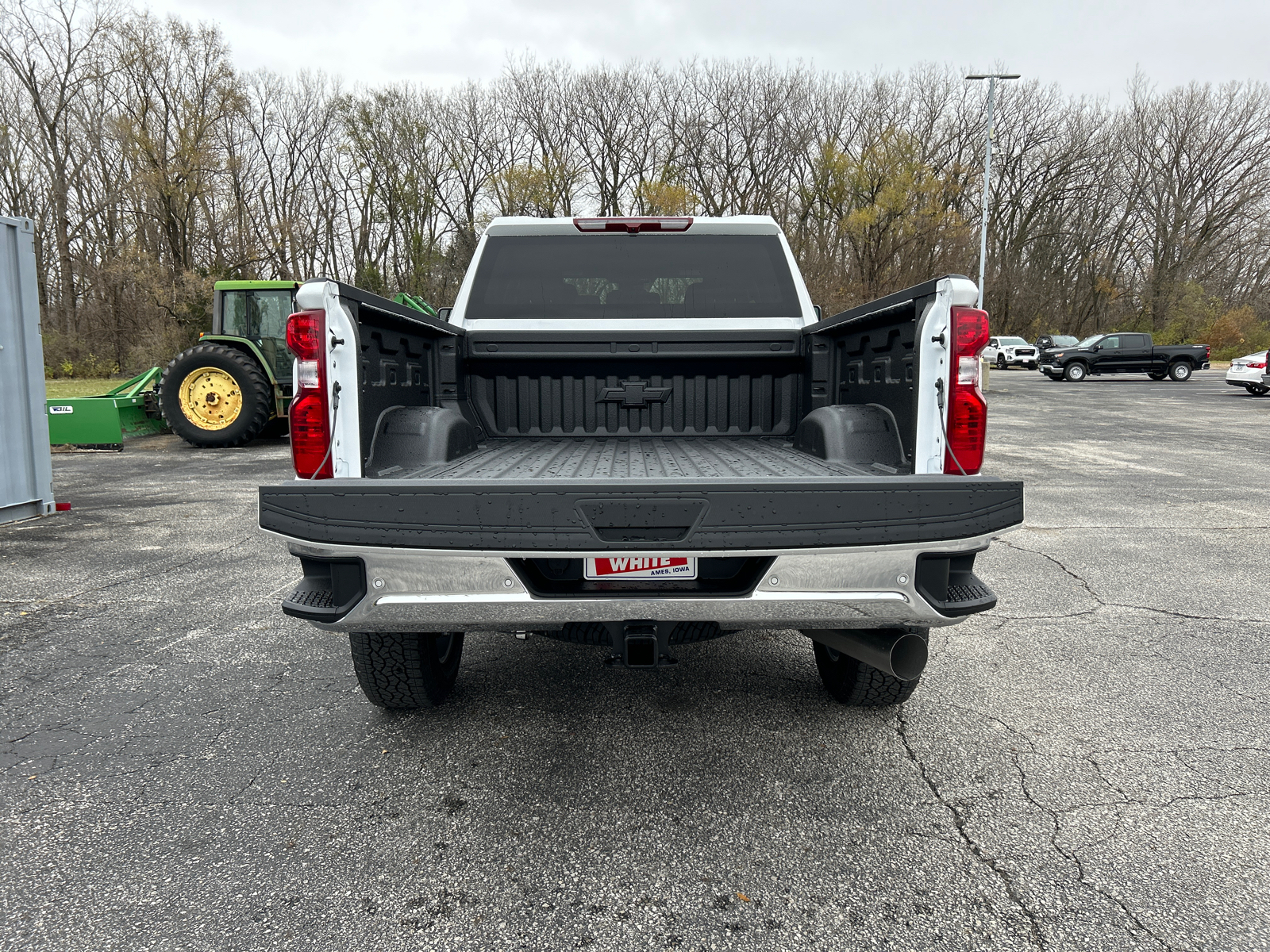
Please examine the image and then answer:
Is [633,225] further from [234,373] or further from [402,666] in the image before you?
[234,373]

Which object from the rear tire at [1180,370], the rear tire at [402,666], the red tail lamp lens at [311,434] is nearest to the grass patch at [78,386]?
the rear tire at [402,666]

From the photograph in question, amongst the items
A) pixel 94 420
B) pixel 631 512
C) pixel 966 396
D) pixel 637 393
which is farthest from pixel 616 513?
pixel 94 420

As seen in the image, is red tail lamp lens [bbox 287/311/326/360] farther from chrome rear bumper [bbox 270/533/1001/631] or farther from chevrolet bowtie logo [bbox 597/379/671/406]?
chevrolet bowtie logo [bbox 597/379/671/406]

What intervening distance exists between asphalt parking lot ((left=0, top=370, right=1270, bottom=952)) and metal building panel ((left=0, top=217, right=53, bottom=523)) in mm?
3021

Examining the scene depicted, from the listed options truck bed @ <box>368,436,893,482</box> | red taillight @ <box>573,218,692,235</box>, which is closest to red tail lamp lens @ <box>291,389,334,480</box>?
truck bed @ <box>368,436,893,482</box>

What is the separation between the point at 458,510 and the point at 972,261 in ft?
130

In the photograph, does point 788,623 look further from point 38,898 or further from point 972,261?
point 972,261

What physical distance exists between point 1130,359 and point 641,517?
112 feet

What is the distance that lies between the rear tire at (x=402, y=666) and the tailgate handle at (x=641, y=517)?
1056mm

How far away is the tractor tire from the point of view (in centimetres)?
1141

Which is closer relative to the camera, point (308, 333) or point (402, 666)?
point (308, 333)

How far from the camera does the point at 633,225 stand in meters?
4.09

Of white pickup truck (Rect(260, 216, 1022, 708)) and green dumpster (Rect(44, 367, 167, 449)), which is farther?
green dumpster (Rect(44, 367, 167, 449))

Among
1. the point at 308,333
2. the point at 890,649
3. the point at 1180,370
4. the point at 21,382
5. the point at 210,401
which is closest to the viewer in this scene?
the point at 308,333
